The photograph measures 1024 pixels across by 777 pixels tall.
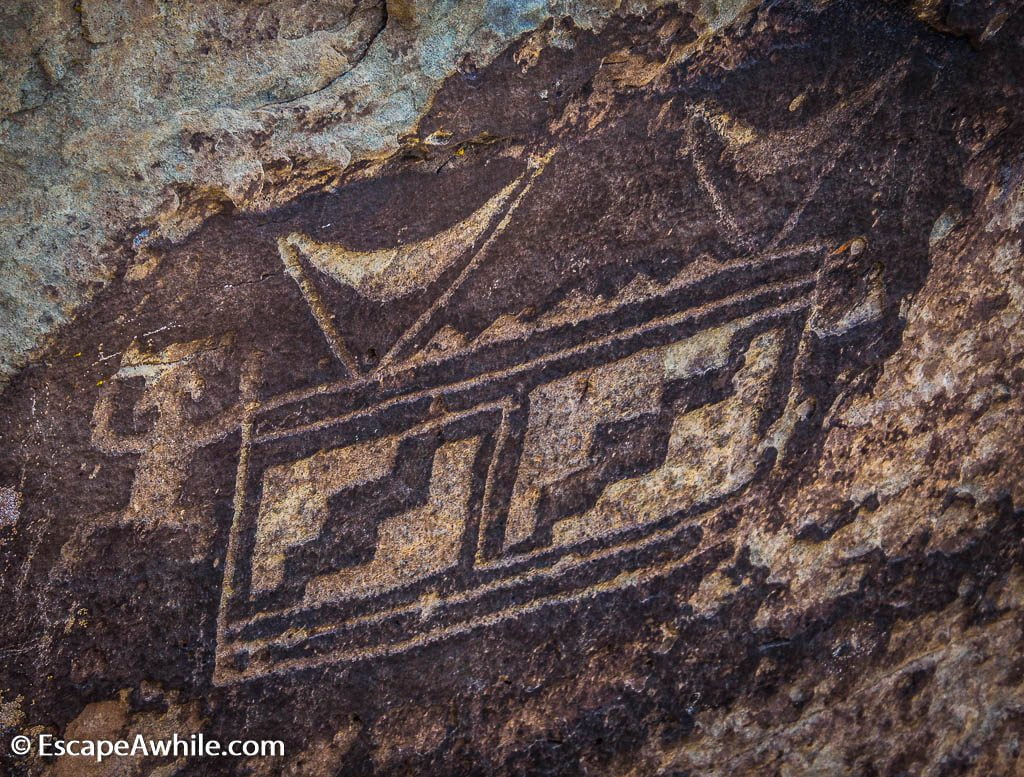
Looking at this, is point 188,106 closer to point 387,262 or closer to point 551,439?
point 387,262

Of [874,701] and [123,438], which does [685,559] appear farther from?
[123,438]

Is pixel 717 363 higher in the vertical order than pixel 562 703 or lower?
higher

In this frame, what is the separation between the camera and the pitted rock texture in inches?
43.1

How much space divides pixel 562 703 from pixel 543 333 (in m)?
0.45

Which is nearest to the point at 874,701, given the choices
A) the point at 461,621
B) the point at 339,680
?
the point at 461,621

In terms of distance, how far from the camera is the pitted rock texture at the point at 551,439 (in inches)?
43.1

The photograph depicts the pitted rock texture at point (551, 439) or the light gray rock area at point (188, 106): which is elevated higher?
the light gray rock area at point (188, 106)

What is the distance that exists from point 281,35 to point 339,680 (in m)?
0.78

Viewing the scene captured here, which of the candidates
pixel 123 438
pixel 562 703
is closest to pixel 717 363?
pixel 562 703

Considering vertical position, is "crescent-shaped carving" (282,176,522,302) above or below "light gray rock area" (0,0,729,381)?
below

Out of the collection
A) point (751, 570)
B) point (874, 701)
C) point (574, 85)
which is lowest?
point (874, 701)

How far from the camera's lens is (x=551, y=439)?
43.9 inches

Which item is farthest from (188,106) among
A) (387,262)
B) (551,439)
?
(551,439)

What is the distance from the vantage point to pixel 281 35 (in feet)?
3.45
